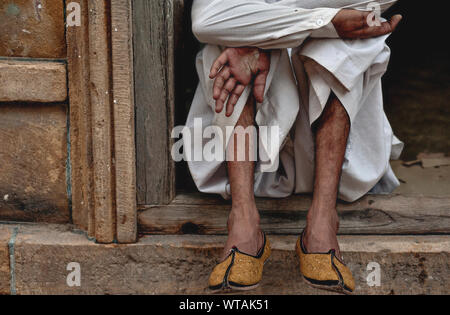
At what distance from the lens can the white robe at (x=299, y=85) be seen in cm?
151

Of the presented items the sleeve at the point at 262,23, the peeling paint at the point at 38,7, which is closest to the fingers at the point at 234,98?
the sleeve at the point at 262,23

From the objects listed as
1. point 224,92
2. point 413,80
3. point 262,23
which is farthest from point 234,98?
point 413,80

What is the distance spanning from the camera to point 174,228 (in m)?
1.87

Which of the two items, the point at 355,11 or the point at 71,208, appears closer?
the point at 355,11

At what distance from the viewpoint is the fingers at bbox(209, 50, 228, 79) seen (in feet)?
4.97

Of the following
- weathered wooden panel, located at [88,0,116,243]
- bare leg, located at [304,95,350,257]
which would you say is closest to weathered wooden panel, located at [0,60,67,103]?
weathered wooden panel, located at [88,0,116,243]

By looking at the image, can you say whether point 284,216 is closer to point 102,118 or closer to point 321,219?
point 321,219

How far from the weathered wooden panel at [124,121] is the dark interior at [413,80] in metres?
0.26

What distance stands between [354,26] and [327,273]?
0.79m

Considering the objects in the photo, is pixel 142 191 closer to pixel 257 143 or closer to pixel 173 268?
pixel 173 268

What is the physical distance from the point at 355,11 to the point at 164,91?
74 cm

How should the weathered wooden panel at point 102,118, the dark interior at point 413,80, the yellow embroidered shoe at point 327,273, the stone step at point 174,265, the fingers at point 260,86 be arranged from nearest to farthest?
1. the yellow embroidered shoe at point 327,273
2. the fingers at point 260,86
3. the weathered wooden panel at point 102,118
4. the stone step at point 174,265
5. the dark interior at point 413,80

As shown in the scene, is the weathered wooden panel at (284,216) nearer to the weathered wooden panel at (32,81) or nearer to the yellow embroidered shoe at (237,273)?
the yellow embroidered shoe at (237,273)
